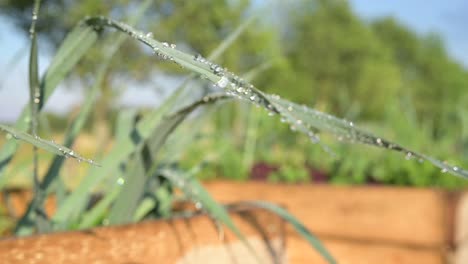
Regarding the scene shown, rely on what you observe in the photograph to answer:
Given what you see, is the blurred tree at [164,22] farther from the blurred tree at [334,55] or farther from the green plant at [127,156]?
the blurred tree at [334,55]

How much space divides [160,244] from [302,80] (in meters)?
15.9

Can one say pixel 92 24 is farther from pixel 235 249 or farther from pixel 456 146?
pixel 456 146

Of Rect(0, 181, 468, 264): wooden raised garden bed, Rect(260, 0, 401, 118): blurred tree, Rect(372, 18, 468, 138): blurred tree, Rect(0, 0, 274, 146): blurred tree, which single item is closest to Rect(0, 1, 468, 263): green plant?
Rect(0, 181, 468, 264): wooden raised garden bed

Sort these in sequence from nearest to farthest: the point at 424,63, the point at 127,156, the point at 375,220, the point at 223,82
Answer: the point at 223,82 < the point at 127,156 < the point at 375,220 < the point at 424,63

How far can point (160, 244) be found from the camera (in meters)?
0.77

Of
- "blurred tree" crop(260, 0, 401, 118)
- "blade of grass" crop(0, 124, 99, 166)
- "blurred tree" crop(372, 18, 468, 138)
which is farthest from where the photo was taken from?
"blurred tree" crop(372, 18, 468, 138)

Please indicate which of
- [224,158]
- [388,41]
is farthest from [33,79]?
[388,41]

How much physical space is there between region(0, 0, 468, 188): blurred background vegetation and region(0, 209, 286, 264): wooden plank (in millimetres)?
209

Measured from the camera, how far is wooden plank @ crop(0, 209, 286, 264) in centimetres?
64

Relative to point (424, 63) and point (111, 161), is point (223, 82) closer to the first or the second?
point (111, 161)

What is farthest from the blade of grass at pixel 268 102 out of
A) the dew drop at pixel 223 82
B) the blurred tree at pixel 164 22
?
the blurred tree at pixel 164 22

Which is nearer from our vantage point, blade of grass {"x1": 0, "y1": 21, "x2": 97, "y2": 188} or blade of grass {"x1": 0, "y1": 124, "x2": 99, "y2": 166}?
blade of grass {"x1": 0, "y1": 124, "x2": 99, "y2": 166}

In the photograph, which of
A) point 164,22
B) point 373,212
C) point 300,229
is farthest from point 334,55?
point 300,229

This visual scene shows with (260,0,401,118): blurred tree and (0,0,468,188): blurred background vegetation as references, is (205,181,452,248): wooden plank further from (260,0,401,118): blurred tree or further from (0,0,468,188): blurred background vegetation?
(260,0,401,118): blurred tree
